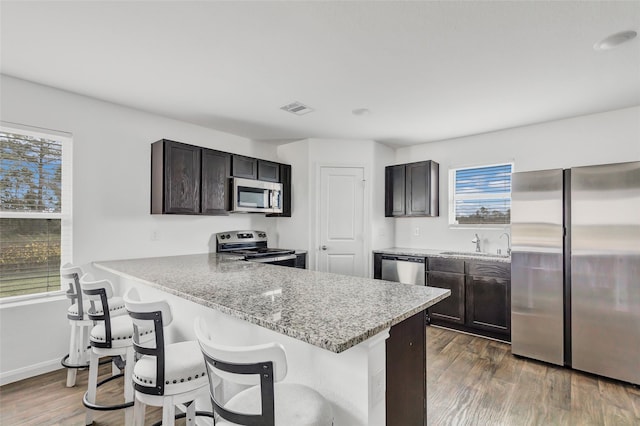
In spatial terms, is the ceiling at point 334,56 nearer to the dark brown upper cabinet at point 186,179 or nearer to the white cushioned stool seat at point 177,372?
the dark brown upper cabinet at point 186,179

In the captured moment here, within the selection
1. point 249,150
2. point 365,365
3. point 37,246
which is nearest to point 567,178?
point 365,365

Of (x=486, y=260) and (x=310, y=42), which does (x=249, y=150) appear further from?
(x=486, y=260)

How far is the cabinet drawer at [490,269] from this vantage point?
3.49 metres

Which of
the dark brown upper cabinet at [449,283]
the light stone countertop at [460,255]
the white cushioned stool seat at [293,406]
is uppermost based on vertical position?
the light stone countertop at [460,255]

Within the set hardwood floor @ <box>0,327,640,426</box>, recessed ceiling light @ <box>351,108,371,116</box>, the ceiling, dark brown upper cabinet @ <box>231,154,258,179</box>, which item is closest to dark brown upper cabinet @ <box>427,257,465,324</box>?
hardwood floor @ <box>0,327,640,426</box>

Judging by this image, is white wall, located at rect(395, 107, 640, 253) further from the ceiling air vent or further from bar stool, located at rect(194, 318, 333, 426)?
bar stool, located at rect(194, 318, 333, 426)

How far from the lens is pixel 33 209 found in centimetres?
278

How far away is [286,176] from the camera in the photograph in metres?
4.73

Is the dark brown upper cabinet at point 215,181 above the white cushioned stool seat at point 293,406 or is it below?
above

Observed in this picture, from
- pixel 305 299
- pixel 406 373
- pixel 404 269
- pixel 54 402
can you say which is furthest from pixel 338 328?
pixel 404 269

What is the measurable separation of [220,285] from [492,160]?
4003mm

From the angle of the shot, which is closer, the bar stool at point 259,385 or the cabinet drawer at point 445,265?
the bar stool at point 259,385

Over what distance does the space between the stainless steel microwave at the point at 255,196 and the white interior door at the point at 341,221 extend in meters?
0.66

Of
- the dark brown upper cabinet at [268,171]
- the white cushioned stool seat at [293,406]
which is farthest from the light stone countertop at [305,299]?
the dark brown upper cabinet at [268,171]
